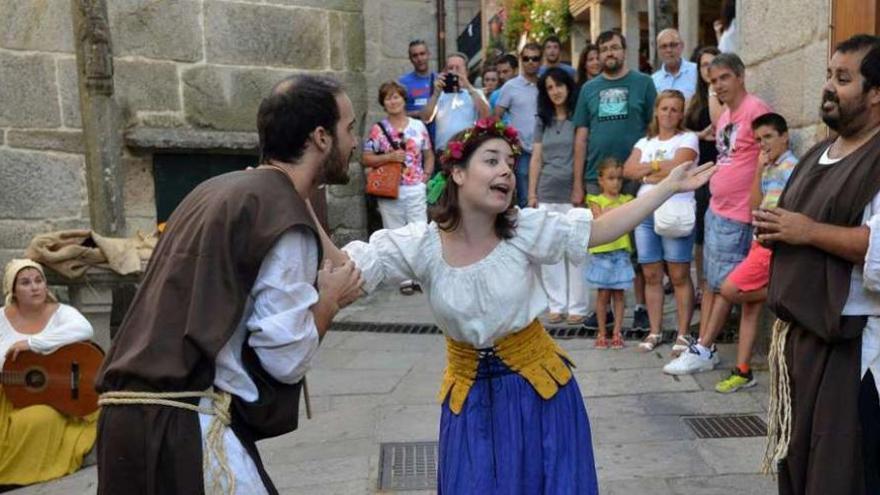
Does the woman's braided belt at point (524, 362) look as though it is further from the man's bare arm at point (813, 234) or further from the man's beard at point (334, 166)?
the man's beard at point (334, 166)

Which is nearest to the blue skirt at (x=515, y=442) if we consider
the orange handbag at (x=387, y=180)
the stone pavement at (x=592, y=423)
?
the stone pavement at (x=592, y=423)

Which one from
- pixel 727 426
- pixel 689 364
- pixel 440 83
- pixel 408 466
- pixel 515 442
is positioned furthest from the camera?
pixel 440 83

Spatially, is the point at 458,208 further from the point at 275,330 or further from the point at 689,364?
the point at 689,364

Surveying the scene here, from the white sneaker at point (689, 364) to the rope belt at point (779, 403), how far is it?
2.31 metres

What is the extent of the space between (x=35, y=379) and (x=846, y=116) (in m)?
4.65

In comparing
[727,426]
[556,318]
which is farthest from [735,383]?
[556,318]

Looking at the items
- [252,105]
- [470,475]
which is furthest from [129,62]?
[470,475]

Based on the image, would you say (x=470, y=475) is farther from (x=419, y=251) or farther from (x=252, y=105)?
(x=252, y=105)

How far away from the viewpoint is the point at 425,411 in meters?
5.38

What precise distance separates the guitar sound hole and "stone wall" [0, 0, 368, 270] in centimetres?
217

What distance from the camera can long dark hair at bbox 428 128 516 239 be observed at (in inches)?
131

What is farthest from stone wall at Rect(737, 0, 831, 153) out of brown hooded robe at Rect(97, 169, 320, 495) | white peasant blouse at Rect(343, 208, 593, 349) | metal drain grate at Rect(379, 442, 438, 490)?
brown hooded robe at Rect(97, 169, 320, 495)

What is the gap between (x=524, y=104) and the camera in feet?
26.2

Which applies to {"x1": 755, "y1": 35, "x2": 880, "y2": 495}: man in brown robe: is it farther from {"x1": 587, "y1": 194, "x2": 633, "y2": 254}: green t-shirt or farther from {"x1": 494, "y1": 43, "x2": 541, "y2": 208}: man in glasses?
{"x1": 494, "y1": 43, "x2": 541, "y2": 208}: man in glasses
